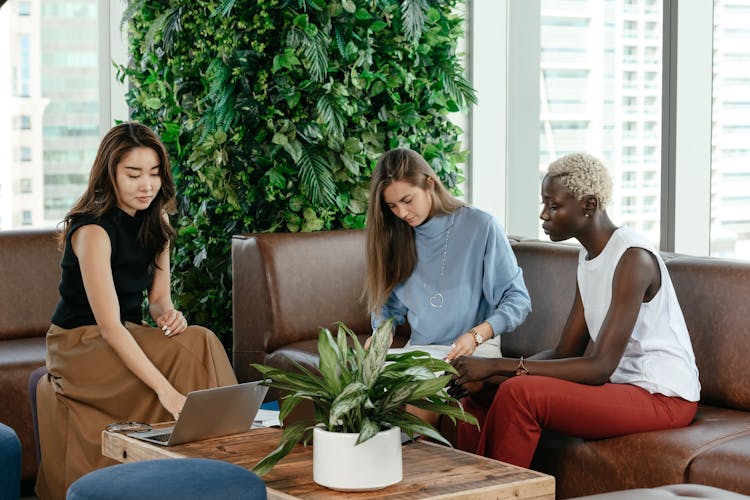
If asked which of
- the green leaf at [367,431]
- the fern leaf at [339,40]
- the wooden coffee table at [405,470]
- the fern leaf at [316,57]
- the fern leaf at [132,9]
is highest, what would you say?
the fern leaf at [132,9]

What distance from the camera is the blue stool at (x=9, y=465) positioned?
286 cm

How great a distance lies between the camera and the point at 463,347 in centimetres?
350

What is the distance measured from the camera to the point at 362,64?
4.64 meters

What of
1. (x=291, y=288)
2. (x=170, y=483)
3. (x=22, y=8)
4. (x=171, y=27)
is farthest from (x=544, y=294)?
(x=22, y=8)

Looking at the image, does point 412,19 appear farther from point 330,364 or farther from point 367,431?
point 367,431

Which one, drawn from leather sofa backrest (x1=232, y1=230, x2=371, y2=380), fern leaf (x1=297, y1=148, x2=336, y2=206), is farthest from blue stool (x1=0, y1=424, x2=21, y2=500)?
fern leaf (x1=297, y1=148, x2=336, y2=206)

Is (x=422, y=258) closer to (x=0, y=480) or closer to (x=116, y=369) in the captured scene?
(x=116, y=369)

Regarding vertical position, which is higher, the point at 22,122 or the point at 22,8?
the point at 22,8

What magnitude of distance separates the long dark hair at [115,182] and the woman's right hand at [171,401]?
1.79 ft

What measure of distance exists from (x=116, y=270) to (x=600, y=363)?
1.60 meters

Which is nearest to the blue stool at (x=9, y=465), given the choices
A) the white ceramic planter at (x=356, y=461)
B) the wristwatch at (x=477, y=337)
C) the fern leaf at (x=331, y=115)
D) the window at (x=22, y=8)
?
the white ceramic planter at (x=356, y=461)

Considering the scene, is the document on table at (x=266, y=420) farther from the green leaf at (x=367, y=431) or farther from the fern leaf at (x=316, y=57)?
the fern leaf at (x=316, y=57)

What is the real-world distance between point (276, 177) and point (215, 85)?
487 millimetres

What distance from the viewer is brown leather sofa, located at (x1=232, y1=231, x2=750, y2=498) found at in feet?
9.65
